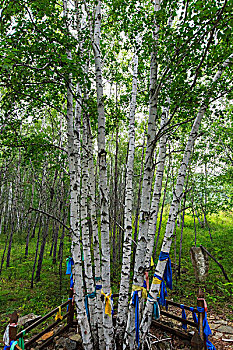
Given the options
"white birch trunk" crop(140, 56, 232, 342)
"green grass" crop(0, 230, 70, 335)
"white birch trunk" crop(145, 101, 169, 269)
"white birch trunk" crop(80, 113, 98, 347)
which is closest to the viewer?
"white birch trunk" crop(140, 56, 232, 342)

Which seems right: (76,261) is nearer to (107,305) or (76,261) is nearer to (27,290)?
(107,305)

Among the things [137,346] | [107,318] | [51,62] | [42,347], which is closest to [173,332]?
[137,346]

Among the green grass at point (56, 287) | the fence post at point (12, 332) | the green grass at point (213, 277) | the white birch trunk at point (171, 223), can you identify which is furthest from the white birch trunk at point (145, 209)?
the green grass at point (213, 277)

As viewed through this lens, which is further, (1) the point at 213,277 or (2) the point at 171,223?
(1) the point at 213,277

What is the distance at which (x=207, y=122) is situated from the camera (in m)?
9.69

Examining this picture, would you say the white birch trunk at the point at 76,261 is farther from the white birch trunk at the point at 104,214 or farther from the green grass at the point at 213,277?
the green grass at the point at 213,277

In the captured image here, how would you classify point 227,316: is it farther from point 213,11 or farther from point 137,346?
point 213,11

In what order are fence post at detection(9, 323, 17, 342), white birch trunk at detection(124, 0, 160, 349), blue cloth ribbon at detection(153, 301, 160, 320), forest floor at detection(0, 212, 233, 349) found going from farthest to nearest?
forest floor at detection(0, 212, 233, 349) < blue cloth ribbon at detection(153, 301, 160, 320) < white birch trunk at detection(124, 0, 160, 349) < fence post at detection(9, 323, 17, 342)

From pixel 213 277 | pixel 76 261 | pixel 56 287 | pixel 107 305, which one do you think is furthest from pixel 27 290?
pixel 213 277

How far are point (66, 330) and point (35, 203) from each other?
17.2 m

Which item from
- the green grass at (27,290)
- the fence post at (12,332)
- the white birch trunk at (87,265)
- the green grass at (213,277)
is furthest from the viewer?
the green grass at (213,277)

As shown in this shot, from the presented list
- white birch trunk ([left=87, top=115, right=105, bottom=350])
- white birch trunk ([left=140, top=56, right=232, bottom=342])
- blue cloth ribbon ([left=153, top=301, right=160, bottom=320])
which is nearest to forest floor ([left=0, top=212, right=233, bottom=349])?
blue cloth ribbon ([left=153, top=301, right=160, bottom=320])

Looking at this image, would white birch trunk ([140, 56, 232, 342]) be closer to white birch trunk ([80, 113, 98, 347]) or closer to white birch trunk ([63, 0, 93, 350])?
white birch trunk ([63, 0, 93, 350])

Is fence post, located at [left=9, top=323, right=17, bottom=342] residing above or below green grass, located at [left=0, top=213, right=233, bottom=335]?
above
